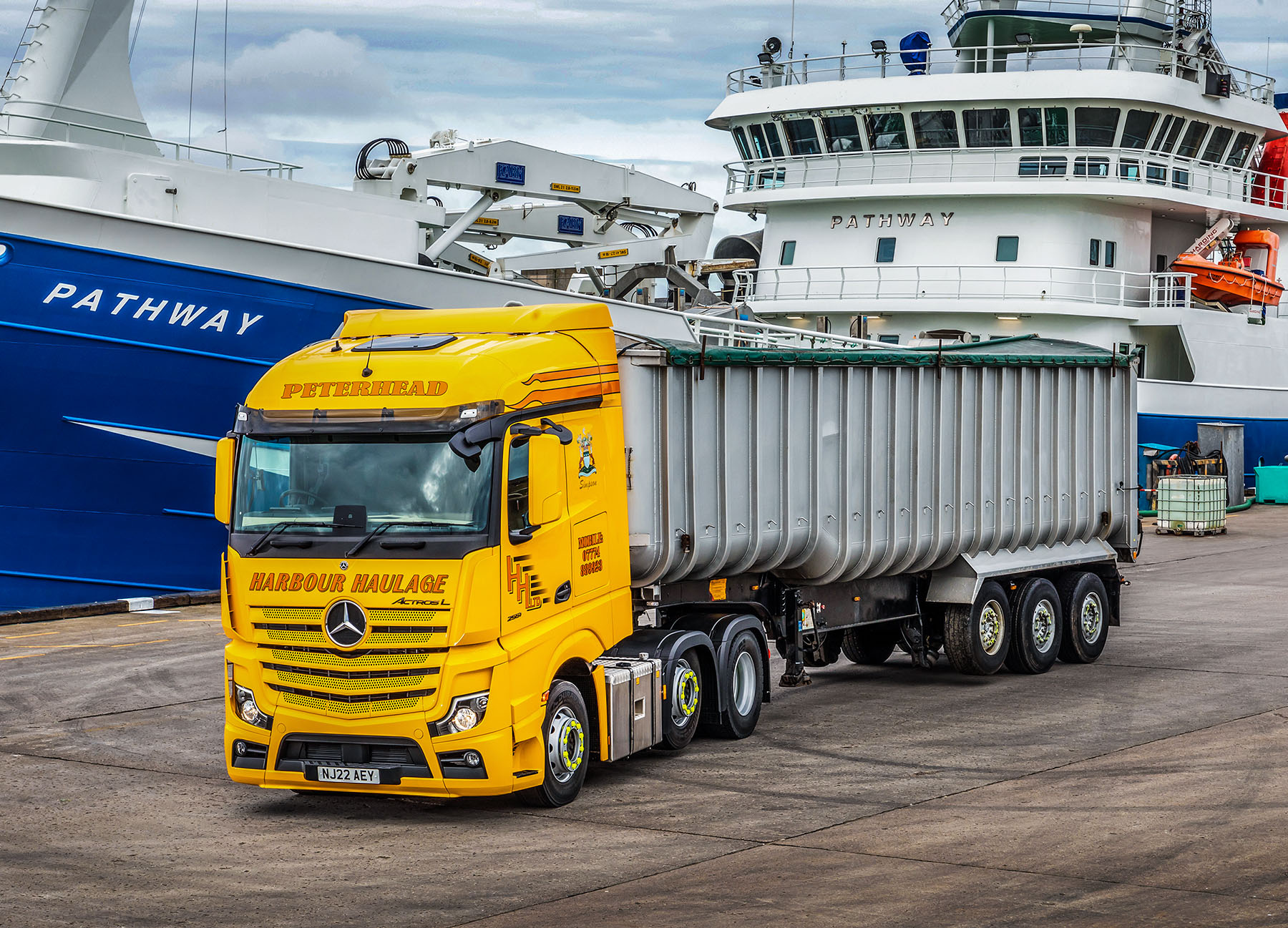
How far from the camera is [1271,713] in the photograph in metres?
11.7

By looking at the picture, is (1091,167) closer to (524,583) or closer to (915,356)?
(915,356)

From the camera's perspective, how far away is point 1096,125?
93.4 feet

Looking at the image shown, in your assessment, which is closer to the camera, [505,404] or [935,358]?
[505,404]

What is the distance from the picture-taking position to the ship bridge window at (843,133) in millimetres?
29672

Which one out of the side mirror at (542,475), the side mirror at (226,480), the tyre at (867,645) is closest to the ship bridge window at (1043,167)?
the tyre at (867,645)

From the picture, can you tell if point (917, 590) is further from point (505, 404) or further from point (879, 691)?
point (505, 404)

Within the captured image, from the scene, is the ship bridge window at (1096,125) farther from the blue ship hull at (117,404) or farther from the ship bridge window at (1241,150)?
the blue ship hull at (117,404)

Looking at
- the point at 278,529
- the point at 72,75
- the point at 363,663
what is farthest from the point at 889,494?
the point at 72,75

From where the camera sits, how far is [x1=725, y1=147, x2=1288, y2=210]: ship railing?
28.5 metres

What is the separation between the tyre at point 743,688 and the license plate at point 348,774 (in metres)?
3.03

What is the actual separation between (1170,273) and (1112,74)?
4.38 meters

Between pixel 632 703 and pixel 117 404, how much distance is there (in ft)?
30.8

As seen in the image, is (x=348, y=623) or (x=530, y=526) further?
(x=530, y=526)

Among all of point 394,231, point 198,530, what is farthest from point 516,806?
point 394,231
